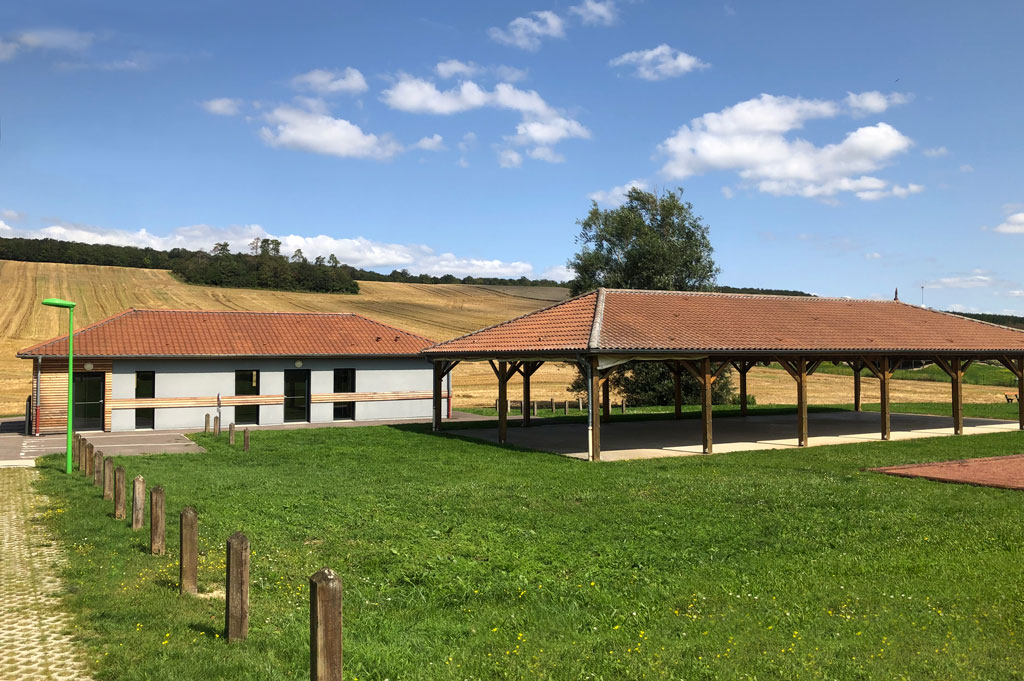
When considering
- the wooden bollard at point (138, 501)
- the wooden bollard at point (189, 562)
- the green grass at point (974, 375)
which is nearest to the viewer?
the wooden bollard at point (189, 562)

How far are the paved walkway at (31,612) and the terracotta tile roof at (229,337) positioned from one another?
50.5ft

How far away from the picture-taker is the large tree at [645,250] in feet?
128

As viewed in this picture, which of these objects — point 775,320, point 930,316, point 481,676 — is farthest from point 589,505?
point 930,316

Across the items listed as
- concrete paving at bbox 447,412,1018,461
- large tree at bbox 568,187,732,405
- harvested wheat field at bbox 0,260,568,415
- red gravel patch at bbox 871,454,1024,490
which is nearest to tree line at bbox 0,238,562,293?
harvested wheat field at bbox 0,260,568,415

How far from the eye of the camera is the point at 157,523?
8.73 metres

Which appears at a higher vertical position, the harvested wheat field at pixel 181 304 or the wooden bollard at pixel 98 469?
the harvested wheat field at pixel 181 304

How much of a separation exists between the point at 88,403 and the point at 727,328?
73.9 ft

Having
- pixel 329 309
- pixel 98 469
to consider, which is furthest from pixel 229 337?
pixel 329 309

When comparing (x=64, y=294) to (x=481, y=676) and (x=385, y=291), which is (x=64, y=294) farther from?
(x=481, y=676)

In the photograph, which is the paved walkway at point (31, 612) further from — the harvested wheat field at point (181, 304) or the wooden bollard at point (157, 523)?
the harvested wheat field at point (181, 304)

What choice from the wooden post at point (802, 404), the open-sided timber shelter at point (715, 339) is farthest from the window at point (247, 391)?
the wooden post at point (802, 404)

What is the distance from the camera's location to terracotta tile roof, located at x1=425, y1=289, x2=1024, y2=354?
18.8 m

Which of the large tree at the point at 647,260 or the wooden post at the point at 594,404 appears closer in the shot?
the wooden post at the point at 594,404

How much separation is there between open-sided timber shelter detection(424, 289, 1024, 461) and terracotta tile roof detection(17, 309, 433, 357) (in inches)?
280
